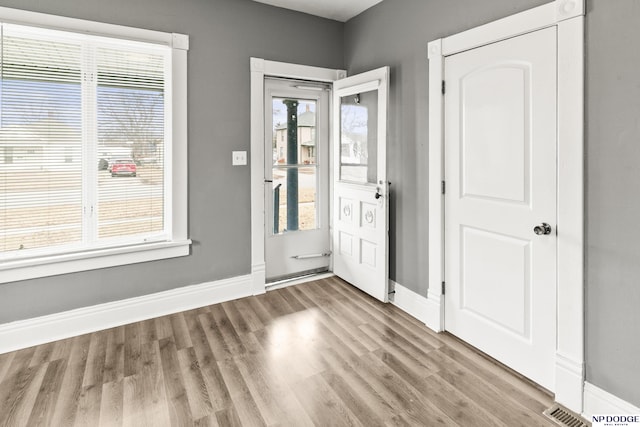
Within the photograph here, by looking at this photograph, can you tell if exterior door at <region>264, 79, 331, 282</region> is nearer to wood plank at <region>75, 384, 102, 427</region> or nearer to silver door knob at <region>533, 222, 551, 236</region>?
wood plank at <region>75, 384, 102, 427</region>

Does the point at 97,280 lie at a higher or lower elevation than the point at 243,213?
lower

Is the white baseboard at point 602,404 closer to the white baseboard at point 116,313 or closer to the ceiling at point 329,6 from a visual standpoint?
the white baseboard at point 116,313

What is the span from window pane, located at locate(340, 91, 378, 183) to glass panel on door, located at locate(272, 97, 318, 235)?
373mm

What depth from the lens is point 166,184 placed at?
294cm

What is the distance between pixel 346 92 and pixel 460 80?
1.19m

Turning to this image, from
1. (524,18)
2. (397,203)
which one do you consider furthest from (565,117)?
(397,203)

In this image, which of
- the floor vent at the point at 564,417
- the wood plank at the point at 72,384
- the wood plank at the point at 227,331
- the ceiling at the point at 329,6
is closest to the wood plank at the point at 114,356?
the wood plank at the point at 72,384

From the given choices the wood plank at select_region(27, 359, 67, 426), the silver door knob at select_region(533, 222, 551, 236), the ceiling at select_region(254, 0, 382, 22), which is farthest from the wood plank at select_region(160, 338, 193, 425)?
the ceiling at select_region(254, 0, 382, 22)

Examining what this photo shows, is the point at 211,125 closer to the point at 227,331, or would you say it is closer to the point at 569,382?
the point at 227,331

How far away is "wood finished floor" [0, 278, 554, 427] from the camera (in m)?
1.81

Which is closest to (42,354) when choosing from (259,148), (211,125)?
(211,125)

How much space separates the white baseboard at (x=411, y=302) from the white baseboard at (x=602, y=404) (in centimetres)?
109

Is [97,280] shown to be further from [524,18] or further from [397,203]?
[524,18]

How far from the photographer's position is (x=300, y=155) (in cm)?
368
